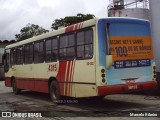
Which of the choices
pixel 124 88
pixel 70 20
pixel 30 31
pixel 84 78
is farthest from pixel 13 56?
pixel 30 31

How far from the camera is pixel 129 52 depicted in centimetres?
1164

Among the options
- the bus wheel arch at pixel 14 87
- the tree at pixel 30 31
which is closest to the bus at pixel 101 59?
the bus wheel arch at pixel 14 87

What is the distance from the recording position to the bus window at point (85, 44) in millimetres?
11367

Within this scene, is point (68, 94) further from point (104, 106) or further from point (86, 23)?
point (86, 23)

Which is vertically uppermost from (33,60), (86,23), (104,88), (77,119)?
(86,23)

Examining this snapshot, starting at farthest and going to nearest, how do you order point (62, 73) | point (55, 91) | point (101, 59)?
point (55, 91) → point (62, 73) → point (101, 59)

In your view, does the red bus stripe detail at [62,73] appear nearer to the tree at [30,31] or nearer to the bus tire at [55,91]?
the bus tire at [55,91]

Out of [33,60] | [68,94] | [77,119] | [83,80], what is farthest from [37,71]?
[77,119]

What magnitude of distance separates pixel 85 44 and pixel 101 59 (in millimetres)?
955

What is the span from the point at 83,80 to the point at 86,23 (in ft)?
6.12

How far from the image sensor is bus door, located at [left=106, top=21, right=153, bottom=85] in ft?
37.0

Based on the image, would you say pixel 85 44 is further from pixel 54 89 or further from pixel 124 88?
pixel 54 89

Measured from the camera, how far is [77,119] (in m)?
9.98

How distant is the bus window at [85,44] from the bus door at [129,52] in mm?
→ 575
